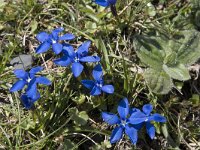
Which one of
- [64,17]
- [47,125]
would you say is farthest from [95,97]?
[64,17]

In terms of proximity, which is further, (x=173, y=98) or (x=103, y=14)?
(x=103, y=14)

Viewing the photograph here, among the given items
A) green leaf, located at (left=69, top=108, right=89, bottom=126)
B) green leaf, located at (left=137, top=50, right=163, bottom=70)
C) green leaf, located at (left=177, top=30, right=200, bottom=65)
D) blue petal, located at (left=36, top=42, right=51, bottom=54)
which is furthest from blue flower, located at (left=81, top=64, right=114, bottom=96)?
green leaf, located at (left=177, top=30, right=200, bottom=65)

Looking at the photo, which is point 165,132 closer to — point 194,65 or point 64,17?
point 194,65

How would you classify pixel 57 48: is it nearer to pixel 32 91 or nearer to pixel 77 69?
pixel 77 69

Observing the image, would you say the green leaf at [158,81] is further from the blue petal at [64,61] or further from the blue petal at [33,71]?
the blue petal at [33,71]

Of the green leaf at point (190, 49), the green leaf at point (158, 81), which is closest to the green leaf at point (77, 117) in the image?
the green leaf at point (158, 81)

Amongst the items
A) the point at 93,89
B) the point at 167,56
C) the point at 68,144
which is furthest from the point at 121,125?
the point at 167,56
